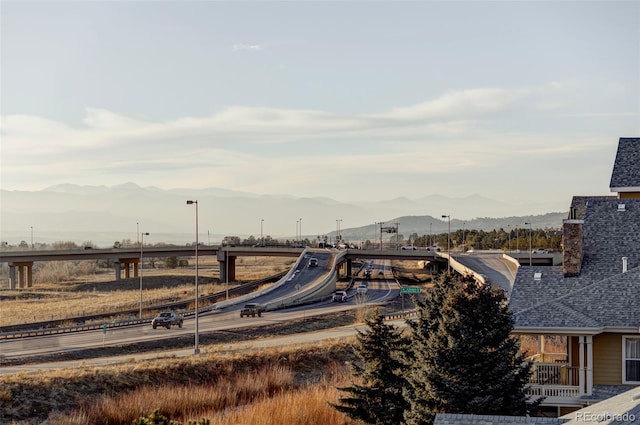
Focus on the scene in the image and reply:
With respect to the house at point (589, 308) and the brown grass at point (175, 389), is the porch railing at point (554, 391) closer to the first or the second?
the house at point (589, 308)

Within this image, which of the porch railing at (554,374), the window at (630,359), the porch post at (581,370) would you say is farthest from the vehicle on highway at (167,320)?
the window at (630,359)

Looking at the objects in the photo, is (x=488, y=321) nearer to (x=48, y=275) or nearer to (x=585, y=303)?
(x=585, y=303)

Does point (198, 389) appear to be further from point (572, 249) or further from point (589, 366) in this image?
point (589, 366)

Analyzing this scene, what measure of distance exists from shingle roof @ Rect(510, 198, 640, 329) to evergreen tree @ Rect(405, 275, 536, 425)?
3096 mm

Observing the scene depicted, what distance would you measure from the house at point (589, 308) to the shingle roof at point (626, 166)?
269 centimetres

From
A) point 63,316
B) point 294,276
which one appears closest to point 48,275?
point 294,276

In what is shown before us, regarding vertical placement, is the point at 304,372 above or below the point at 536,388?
below

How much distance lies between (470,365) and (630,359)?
745cm

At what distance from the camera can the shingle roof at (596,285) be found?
102ft

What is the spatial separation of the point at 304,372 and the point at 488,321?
30000 mm

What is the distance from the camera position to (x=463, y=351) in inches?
1096

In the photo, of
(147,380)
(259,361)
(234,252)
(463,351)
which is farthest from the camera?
(234,252)

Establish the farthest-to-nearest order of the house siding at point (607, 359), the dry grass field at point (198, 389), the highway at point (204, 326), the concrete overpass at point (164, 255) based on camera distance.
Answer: the concrete overpass at point (164, 255) → the highway at point (204, 326) → the dry grass field at point (198, 389) → the house siding at point (607, 359)

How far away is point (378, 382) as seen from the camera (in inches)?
1336
